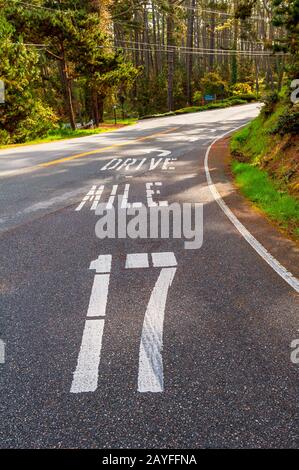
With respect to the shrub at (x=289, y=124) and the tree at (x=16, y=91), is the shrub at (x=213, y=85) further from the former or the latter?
the shrub at (x=289, y=124)

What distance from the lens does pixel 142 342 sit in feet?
11.1

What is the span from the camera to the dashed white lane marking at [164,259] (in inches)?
199

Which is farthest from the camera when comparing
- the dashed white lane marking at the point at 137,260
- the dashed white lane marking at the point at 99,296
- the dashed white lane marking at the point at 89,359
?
the dashed white lane marking at the point at 137,260

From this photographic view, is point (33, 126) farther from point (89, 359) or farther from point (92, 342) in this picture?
point (89, 359)

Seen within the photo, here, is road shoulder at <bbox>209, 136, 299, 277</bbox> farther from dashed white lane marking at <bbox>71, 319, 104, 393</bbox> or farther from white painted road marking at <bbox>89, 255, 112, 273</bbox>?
dashed white lane marking at <bbox>71, 319, 104, 393</bbox>

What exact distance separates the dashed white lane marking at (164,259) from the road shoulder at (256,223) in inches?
63.9

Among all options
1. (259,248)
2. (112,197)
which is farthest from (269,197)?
(112,197)

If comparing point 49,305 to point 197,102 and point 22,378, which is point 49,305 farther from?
point 197,102

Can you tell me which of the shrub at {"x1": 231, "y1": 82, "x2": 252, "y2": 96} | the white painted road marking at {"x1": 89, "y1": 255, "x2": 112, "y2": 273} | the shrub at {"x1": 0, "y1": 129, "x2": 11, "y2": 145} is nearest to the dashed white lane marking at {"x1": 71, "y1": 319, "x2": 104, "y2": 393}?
the white painted road marking at {"x1": 89, "y1": 255, "x2": 112, "y2": 273}

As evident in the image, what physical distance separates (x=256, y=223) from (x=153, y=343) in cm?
426

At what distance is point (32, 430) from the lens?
8.13 ft

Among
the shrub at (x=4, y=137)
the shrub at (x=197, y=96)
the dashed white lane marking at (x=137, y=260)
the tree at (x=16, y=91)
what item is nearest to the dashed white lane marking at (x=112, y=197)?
the dashed white lane marking at (x=137, y=260)

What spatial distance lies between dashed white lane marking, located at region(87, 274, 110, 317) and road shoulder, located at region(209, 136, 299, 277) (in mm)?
2627

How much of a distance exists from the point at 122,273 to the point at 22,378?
81.6 inches
